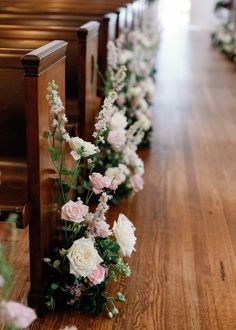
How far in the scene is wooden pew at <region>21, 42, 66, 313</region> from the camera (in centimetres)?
183

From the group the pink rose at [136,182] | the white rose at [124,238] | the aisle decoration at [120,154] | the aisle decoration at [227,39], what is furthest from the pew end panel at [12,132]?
the aisle decoration at [227,39]

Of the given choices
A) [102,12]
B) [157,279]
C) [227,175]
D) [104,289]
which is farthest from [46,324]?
[102,12]

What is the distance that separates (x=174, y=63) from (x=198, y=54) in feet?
4.87

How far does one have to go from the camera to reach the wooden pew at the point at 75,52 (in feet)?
8.98

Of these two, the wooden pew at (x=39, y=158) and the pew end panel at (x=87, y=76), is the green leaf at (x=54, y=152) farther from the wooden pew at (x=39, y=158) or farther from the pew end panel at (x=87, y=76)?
the pew end panel at (x=87, y=76)

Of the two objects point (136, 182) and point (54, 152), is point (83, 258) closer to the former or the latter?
point (54, 152)

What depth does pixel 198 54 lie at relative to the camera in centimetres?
1020

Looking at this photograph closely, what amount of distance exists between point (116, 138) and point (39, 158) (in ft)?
3.60

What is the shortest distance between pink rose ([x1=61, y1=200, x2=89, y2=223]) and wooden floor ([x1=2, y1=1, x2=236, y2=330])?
1.30 ft

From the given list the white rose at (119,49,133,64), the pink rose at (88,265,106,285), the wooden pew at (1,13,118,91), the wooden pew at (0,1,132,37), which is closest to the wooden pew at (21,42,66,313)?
the pink rose at (88,265,106,285)

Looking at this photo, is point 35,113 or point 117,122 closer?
point 35,113

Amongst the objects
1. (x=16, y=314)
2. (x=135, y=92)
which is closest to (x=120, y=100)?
(x=135, y=92)

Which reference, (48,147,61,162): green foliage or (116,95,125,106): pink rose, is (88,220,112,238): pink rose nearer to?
(48,147,61,162): green foliage

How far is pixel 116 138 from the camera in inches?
117
